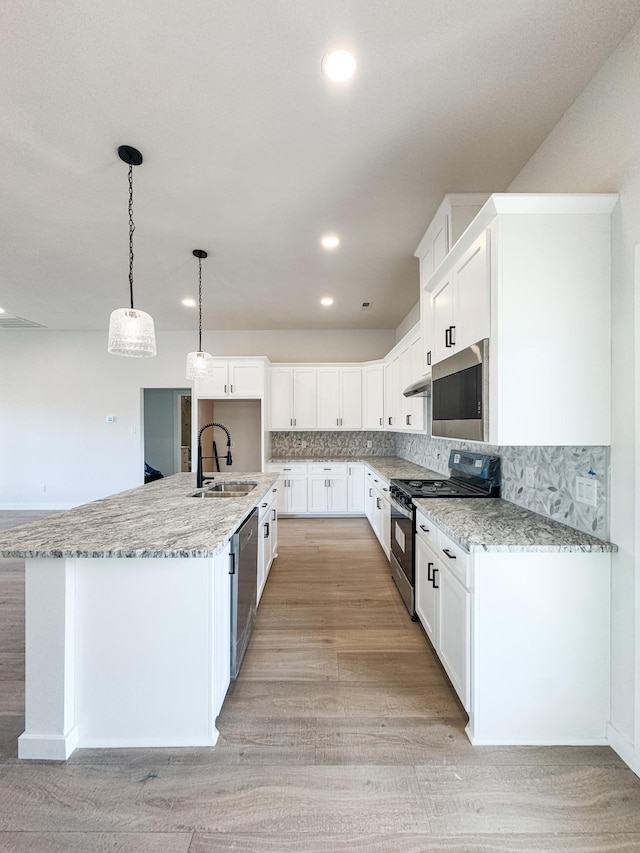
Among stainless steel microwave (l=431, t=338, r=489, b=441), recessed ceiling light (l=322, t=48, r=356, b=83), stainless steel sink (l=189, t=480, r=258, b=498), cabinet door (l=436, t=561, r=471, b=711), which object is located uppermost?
recessed ceiling light (l=322, t=48, r=356, b=83)

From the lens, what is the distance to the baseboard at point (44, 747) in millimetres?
→ 1467

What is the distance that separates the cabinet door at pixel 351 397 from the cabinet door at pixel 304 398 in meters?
0.44

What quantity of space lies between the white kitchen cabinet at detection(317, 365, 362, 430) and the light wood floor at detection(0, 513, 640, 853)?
3754mm

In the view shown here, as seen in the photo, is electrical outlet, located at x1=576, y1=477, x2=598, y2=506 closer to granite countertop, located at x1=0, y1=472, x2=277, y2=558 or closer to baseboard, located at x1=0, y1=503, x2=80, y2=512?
granite countertop, located at x1=0, y1=472, x2=277, y2=558

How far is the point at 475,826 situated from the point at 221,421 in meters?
5.10

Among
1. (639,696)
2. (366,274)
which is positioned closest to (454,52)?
(366,274)

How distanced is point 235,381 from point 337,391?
1.52 meters

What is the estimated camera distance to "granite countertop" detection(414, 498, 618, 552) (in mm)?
1532

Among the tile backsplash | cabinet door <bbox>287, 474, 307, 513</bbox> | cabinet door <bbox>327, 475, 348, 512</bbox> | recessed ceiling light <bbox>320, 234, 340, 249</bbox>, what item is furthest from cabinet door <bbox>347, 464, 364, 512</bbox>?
recessed ceiling light <bbox>320, 234, 340, 249</bbox>

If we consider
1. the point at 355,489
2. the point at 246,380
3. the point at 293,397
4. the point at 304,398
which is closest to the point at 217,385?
the point at 246,380

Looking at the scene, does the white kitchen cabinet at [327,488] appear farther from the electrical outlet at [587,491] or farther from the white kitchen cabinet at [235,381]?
the electrical outlet at [587,491]

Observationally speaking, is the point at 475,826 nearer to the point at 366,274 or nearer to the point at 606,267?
the point at 606,267

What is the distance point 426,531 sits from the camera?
2.19 m

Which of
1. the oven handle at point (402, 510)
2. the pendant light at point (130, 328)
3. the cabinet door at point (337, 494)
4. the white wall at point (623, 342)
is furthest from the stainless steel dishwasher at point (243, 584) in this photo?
the cabinet door at point (337, 494)
